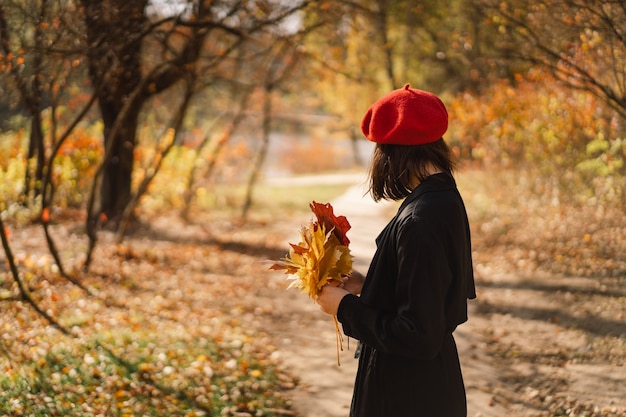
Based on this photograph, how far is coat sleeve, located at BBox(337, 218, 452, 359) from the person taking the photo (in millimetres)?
1979

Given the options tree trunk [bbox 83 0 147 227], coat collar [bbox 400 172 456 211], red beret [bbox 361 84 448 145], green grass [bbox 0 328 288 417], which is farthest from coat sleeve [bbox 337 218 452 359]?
tree trunk [bbox 83 0 147 227]

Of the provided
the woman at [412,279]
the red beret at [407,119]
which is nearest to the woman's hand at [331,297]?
the woman at [412,279]

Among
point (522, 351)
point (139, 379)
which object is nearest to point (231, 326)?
point (139, 379)

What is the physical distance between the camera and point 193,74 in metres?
8.88

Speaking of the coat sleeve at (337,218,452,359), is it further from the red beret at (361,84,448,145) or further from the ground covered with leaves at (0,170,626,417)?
the ground covered with leaves at (0,170,626,417)

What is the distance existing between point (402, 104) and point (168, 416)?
3474 mm

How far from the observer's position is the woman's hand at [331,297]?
7.45 ft

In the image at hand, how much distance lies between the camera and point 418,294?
6.49 ft

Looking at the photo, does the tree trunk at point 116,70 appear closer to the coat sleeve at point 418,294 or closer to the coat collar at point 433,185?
the coat collar at point 433,185

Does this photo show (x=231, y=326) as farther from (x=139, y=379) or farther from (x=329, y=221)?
(x=329, y=221)

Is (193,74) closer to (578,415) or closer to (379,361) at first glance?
(578,415)

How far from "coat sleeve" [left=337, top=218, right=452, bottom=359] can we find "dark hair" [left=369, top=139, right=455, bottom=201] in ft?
0.73

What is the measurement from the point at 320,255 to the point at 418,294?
0.53 metres

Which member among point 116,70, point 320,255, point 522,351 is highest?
point 116,70
